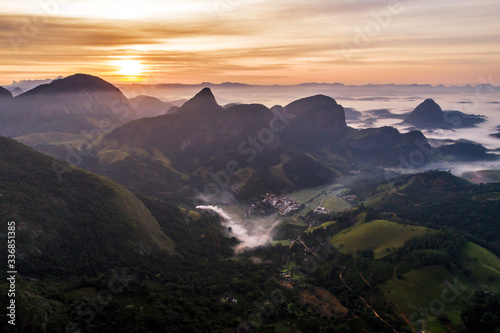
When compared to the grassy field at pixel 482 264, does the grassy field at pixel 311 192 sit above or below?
below

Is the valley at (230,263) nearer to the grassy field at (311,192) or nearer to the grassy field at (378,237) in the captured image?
the grassy field at (378,237)

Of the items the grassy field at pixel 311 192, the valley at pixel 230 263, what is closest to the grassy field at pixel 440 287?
the valley at pixel 230 263

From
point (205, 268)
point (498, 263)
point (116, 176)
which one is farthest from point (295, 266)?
point (116, 176)

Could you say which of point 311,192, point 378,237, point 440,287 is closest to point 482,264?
point 440,287

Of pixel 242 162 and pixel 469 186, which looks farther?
pixel 242 162

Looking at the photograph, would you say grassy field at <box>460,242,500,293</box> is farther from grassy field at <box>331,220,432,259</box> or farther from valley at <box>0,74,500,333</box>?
grassy field at <box>331,220,432,259</box>

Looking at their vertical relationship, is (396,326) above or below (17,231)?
below

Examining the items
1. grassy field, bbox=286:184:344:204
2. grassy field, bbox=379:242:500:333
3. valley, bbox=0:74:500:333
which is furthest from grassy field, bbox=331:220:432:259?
grassy field, bbox=286:184:344:204

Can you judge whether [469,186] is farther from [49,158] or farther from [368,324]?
[49,158]

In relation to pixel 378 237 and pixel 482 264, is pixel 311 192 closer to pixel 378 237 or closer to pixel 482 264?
pixel 378 237
